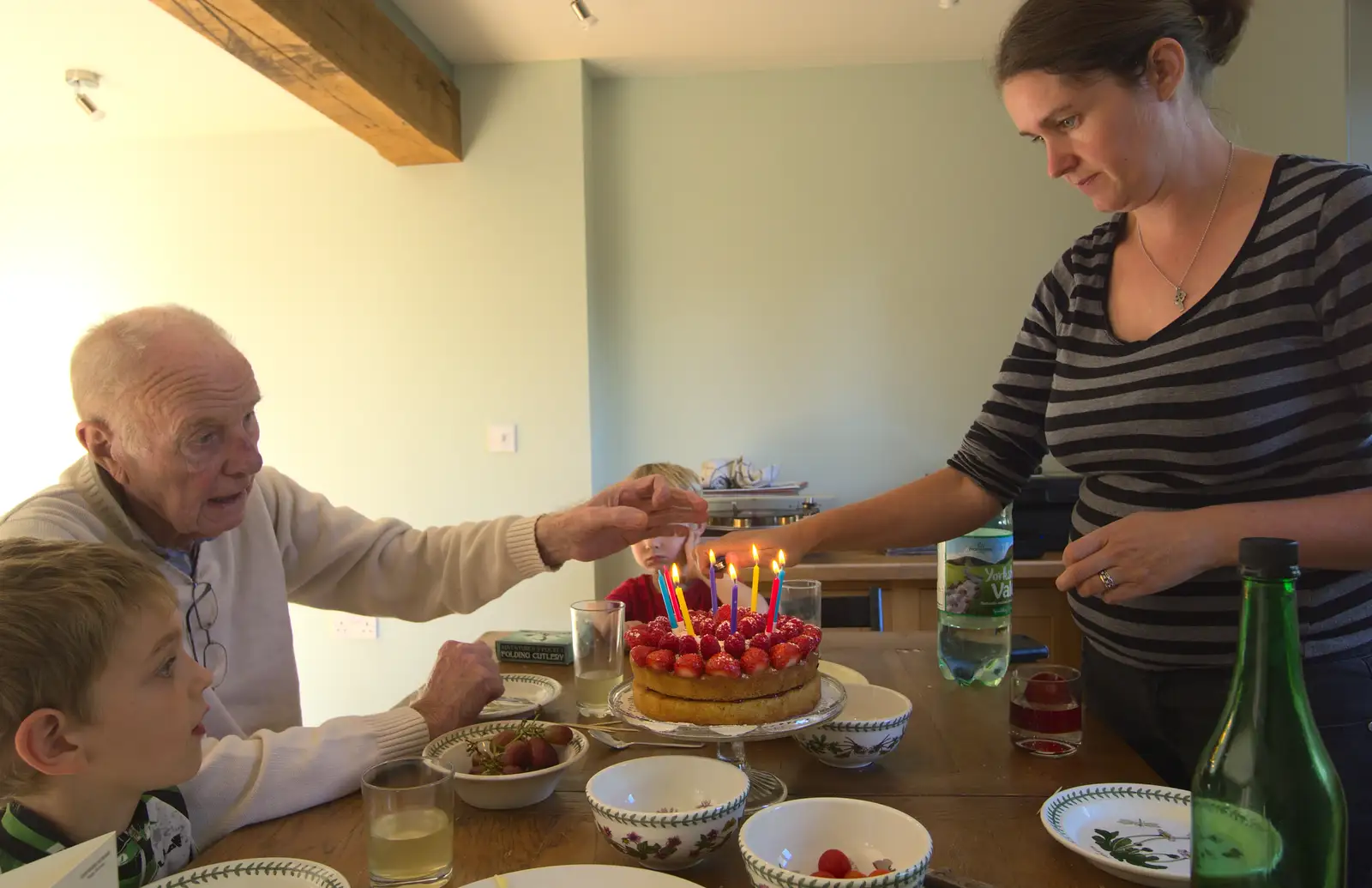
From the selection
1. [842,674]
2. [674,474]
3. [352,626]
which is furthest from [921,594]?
[352,626]

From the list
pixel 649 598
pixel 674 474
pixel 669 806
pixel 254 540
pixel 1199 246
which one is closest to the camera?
pixel 669 806

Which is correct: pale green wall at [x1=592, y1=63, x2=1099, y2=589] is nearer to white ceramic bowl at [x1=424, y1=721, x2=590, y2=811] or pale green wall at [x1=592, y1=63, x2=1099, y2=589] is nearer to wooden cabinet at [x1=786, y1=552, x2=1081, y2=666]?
wooden cabinet at [x1=786, y1=552, x2=1081, y2=666]

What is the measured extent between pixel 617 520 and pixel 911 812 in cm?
78

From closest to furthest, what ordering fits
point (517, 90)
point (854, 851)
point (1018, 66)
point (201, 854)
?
point (854, 851) → point (201, 854) → point (1018, 66) → point (517, 90)

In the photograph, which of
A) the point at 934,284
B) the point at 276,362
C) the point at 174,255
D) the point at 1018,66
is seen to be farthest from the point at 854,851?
the point at 174,255

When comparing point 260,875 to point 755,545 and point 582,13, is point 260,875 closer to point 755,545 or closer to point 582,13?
point 755,545

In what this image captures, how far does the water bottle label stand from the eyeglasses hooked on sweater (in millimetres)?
1193

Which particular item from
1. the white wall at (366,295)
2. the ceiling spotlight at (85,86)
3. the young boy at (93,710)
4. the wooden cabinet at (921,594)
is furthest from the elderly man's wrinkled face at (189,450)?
the ceiling spotlight at (85,86)

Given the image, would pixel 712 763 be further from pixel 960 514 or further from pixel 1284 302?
pixel 1284 302

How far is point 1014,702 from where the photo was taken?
1.24m

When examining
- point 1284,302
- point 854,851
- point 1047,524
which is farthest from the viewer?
point 1047,524

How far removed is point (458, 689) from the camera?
1.29 metres

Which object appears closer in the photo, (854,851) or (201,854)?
(854,851)

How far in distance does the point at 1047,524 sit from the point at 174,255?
347 cm
